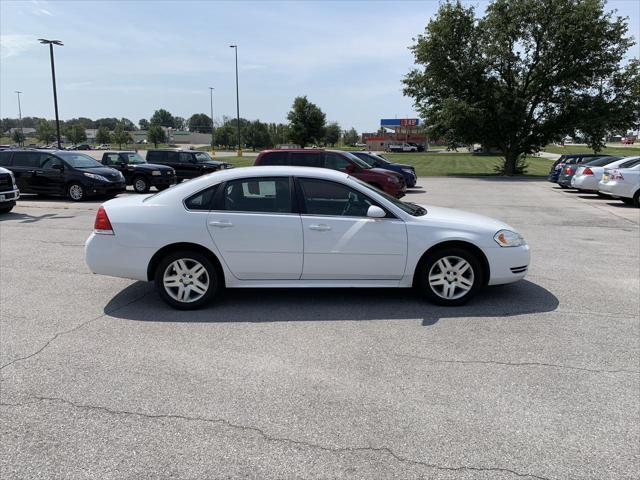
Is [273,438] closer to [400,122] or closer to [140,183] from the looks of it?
[140,183]

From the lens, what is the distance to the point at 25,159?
16.2m

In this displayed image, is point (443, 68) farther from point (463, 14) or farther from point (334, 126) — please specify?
point (334, 126)

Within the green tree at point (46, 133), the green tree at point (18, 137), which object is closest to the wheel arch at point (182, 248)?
the green tree at point (18, 137)

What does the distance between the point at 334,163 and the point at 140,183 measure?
897 cm

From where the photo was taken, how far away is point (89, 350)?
4184 millimetres

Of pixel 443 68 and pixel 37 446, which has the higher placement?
pixel 443 68

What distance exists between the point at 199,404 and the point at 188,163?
21334mm

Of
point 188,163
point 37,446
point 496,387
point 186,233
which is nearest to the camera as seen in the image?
point 37,446

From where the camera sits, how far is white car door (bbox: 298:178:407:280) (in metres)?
5.09

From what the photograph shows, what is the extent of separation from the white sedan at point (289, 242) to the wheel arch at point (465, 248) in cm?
1

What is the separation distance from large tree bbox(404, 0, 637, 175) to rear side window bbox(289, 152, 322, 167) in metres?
18.4

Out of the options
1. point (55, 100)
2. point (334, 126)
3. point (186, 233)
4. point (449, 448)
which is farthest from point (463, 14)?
point (334, 126)

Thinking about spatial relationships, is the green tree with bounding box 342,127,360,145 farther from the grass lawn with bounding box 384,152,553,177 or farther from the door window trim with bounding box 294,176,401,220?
the door window trim with bounding box 294,176,401,220


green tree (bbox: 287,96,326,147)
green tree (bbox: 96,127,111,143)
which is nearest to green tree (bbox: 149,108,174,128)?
green tree (bbox: 96,127,111,143)
